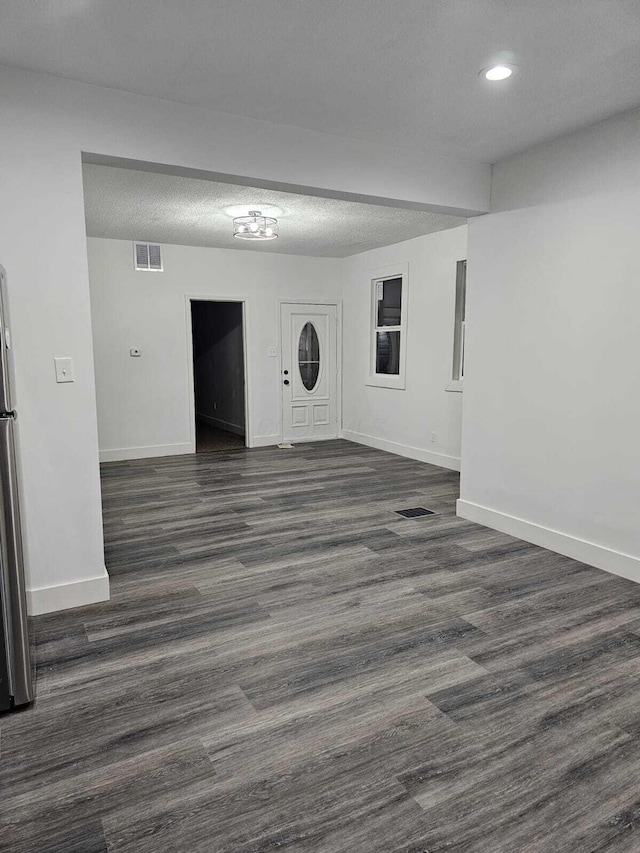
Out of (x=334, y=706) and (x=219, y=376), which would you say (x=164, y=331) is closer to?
(x=219, y=376)

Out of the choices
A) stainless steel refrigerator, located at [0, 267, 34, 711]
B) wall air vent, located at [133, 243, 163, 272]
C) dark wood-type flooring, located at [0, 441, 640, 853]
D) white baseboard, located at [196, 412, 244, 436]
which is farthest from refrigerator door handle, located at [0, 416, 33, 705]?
white baseboard, located at [196, 412, 244, 436]

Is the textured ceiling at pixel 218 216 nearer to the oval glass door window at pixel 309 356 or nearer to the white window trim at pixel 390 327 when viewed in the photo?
the white window trim at pixel 390 327

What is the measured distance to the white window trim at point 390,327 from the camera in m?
6.95

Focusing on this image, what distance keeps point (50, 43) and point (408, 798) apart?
3.23 meters

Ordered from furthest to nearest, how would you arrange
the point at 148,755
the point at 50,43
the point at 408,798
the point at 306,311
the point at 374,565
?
1. the point at 306,311
2. the point at 374,565
3. the point at 50,43
4. the point at 148,755
5. the point at 408,798

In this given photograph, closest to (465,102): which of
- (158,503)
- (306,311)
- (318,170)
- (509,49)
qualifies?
(509,49)

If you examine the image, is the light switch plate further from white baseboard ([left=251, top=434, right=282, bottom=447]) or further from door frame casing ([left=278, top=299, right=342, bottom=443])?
door frame casing ([left=278, top=299, right=342, bottom=443])

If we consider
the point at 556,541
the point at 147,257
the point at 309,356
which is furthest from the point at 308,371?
the point at 556,541

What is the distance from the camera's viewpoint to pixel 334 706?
221cm

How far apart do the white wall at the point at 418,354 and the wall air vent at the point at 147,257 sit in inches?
105

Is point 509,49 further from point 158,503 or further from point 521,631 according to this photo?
point 158,503

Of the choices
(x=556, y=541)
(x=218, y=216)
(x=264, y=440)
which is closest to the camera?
(x=556, y=541)

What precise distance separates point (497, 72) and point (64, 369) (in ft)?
8.40

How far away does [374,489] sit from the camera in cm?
552
